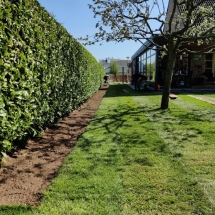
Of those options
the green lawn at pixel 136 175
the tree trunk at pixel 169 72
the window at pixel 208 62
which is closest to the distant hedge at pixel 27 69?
the green lawn at pixel 136 175

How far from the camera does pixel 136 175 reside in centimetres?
312

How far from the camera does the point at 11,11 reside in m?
3.30

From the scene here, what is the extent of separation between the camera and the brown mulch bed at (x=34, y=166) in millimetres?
2689

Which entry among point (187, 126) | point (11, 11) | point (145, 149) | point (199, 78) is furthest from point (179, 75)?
point (11, 11)

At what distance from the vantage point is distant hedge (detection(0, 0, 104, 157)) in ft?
10.2

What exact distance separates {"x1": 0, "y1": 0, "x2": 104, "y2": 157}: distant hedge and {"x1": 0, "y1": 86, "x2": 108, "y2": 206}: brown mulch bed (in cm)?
33

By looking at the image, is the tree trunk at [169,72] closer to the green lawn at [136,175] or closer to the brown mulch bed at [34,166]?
the green lawn at [136,175]

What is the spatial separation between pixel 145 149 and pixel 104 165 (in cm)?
100

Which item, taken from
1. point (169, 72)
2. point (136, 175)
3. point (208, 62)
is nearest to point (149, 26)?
point (169, 72)

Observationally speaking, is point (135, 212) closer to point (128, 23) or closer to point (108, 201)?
point (108, 201)

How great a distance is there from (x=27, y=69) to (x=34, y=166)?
1.52 meters

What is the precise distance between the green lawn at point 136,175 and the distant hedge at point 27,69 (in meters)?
0.95

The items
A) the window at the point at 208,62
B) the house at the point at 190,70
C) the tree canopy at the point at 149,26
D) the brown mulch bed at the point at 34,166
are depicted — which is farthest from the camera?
the window at the point at 208,62

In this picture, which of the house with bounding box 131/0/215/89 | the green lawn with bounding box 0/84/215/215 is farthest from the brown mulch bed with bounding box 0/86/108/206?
the house with bounding box 131/0/215/89
